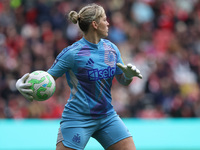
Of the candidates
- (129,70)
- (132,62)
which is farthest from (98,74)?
(132,62)

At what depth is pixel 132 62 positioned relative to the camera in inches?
485

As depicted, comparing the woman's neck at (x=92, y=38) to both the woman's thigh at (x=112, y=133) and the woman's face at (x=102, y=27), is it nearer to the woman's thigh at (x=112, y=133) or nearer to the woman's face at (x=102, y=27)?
the woman's face at (x=102, y=27)

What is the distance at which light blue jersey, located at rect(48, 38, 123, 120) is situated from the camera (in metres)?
4.98

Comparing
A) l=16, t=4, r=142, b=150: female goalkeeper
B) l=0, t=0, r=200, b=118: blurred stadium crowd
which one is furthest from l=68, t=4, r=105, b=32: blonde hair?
l=0, t=0, r=200, b=118: blurred stadium crowd

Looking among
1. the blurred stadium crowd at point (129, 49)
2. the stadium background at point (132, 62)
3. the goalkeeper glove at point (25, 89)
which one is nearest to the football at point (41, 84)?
the goalkeeper glove at point (25, 89)

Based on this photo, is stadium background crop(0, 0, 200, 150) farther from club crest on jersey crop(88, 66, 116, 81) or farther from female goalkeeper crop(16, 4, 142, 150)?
club crest on jersey crop(88, 66, 116, 81)

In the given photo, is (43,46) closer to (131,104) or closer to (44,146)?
(131,104)

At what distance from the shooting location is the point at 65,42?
42.7 feet

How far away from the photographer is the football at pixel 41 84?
4.88 meters

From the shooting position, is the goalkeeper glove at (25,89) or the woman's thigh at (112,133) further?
the woman's thigh at (112,133)

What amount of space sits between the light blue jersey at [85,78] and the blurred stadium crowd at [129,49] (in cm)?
595

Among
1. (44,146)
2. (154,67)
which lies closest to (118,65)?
(44,146)

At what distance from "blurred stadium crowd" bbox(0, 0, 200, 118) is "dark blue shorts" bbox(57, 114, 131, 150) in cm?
589

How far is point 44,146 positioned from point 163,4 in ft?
22.7
